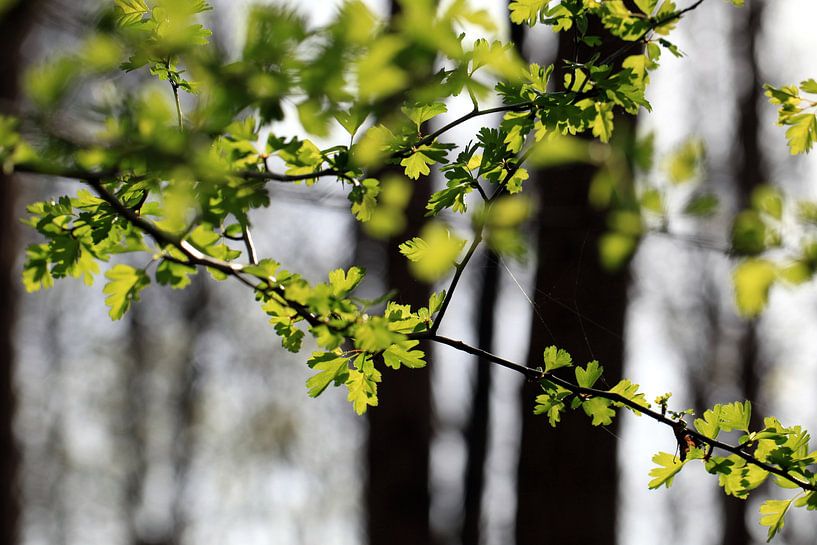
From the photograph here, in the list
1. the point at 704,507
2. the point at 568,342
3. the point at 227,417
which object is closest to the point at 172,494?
the point at 227,417

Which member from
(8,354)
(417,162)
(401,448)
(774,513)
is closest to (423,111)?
(417,162)

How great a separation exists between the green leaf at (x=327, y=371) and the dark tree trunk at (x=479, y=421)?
3673 mm

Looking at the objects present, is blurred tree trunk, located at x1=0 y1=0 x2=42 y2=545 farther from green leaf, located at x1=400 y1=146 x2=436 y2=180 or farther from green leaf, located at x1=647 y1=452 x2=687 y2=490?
green leaf, located at x1=647 y1=452 x2=687 y2=490

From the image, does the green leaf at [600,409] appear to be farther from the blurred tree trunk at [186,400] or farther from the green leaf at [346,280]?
the blurred tree trunk at [186,400]

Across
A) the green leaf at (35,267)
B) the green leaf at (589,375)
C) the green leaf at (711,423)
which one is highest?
the green leaf at (35,267)

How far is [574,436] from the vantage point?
8.84 ft

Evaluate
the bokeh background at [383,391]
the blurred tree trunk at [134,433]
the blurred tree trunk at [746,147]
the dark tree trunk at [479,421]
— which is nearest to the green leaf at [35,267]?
the bokeh background at [383,391]

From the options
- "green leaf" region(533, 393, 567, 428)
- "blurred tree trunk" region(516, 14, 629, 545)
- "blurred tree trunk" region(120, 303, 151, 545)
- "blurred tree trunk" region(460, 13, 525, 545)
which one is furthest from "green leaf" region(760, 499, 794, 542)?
"blurred tree trunk" region(120, 303, 151, 545)

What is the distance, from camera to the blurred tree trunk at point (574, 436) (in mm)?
2670

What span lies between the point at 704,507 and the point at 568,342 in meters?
7.30

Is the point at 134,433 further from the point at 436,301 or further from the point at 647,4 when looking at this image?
the point at 647,4

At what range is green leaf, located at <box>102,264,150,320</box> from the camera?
110 centimetres

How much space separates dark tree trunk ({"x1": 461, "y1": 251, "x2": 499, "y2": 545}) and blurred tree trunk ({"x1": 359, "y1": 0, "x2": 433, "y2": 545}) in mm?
763

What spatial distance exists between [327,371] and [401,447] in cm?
298
